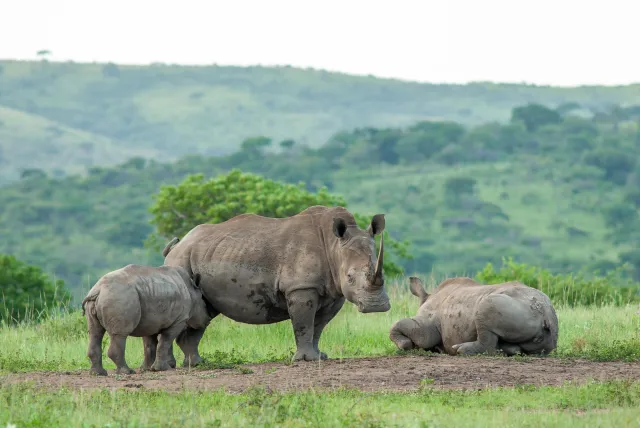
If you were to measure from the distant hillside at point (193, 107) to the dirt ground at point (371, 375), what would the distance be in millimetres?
146741

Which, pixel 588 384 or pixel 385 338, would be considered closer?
pixel 588 384

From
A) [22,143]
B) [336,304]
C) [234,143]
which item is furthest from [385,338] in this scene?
[234,143]

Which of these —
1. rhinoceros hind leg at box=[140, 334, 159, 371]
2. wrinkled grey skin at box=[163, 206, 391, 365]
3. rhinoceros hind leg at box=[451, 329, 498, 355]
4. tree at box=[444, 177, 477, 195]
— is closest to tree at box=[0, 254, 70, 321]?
wrinkled grey skin at box=[163, 206, 391, 365]

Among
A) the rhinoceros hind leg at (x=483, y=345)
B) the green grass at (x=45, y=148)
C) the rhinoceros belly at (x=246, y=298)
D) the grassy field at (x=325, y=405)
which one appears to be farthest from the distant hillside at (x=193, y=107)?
the grassy field at (x=325, y=405)

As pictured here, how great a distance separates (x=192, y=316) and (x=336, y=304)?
1.73 metres

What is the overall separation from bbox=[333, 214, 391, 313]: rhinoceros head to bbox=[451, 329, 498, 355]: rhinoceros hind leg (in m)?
1.29

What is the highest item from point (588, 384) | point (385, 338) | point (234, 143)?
point (588, 384)

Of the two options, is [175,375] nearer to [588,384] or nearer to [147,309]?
[147,309]

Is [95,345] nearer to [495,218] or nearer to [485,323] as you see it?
[485,323]

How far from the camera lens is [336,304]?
585 inches

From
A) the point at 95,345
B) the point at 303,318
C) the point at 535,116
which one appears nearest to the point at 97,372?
the point at 95,345

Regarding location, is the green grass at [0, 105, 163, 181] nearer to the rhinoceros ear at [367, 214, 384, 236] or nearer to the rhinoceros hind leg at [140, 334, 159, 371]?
the rhinoceros hind leg at [140, 334, 159, 371]

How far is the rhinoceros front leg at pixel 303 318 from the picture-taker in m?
14.3

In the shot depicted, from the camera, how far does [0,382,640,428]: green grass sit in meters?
9.49
